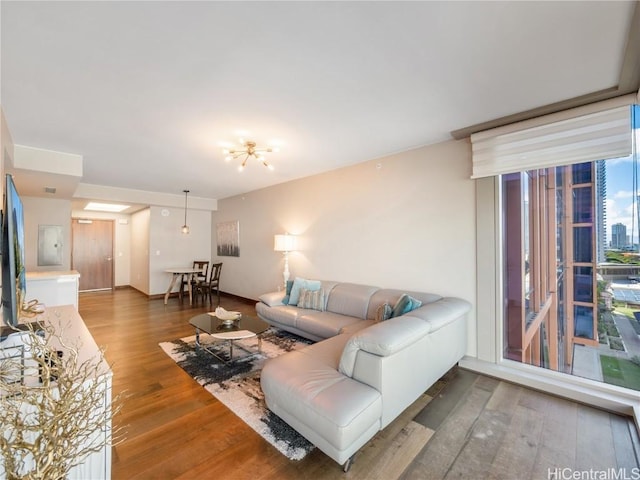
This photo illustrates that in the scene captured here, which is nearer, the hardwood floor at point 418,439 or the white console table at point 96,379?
the white console table at point 96,379

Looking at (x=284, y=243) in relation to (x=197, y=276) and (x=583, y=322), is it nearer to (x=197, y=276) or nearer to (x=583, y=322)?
(x=197, y=276)

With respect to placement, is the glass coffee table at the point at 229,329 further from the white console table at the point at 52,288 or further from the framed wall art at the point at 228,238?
the framed wall art at the point at 228,238

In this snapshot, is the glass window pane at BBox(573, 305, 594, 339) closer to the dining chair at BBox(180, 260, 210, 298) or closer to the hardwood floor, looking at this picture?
the hardwood floor

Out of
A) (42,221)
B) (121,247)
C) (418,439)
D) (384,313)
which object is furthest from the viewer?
(121,247)

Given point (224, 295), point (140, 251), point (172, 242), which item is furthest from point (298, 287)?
point (140, 251)

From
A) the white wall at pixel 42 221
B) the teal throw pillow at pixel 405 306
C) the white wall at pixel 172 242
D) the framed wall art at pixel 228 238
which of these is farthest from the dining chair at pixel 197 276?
the teal throw pillow at pixel 405 306

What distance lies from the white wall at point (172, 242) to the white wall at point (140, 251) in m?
0.23

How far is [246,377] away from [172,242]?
5419 mm

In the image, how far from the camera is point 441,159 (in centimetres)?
329

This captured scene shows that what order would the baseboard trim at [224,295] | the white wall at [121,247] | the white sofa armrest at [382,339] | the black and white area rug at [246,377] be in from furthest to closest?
1. the white wall at [121,247]
2. the baseboard trim at [224,295]
3. the black and white area rug at [246,377]
4. the white sofa armrest at [382,339]

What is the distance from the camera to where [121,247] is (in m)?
8.46

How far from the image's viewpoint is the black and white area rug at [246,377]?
198cm

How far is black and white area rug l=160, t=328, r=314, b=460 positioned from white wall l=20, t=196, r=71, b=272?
3.61 metres

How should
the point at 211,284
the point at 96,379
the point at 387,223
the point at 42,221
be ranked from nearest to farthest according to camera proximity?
1. the point at 96,379
2. the point at 387,223
3. the point at 42,221
4. the point at 211,284
